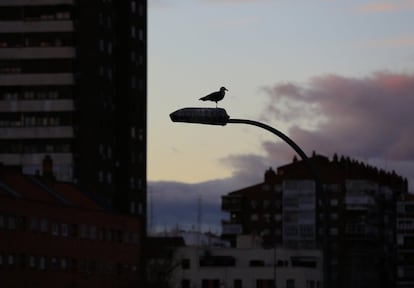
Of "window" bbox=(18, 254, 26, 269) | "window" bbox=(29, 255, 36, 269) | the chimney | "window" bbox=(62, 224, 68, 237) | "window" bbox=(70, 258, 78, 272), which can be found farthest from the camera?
the chimney

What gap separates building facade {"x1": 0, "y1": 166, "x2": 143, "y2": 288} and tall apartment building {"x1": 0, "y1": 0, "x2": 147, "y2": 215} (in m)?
14.8

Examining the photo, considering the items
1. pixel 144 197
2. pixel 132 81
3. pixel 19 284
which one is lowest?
pixel 19 284

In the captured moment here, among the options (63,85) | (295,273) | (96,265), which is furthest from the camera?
(295,273)

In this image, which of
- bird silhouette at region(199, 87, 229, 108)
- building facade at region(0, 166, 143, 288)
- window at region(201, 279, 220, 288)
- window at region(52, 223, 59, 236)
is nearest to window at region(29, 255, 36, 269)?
building facade at region(0, 166, 143, 288)

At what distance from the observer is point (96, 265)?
448 feet

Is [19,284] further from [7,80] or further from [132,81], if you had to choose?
[132,81]

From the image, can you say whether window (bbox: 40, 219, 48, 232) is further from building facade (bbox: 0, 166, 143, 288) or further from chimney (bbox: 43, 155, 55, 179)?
chimney (bbox: 43, 155, 55, 179)

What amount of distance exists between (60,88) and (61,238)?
3191 cm

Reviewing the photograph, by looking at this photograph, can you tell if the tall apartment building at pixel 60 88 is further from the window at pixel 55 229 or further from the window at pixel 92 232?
the window at pixel 55 229

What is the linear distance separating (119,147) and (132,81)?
22.2 feet

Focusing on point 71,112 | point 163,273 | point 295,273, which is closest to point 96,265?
point 163,273

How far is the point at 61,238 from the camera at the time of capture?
131 m

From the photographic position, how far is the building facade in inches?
4872

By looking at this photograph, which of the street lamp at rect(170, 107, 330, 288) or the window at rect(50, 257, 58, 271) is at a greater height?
the window at rect(50, 257, 58, 271)
